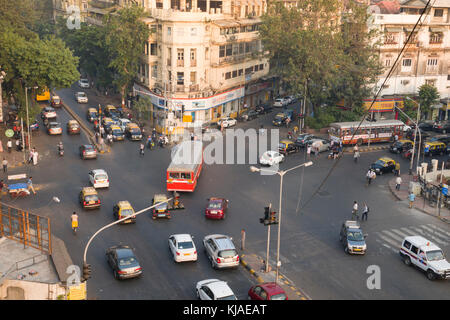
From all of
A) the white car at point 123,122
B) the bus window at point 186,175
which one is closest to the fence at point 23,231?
the bus window at point 186,175

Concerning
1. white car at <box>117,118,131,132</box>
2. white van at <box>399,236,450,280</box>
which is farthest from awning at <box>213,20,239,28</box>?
white van at <box>399,236,450,280</box>

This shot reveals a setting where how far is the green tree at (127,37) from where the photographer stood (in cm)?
7225

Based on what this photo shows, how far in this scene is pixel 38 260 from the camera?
33969 mm

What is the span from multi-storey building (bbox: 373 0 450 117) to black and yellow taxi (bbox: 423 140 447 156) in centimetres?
1658

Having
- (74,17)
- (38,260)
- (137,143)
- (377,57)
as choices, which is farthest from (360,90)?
(74,17)

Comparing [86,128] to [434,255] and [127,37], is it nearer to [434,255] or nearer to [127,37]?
[127,37]

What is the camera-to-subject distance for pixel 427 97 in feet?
257

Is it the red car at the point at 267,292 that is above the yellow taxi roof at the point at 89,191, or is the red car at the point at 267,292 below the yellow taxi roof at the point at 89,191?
below

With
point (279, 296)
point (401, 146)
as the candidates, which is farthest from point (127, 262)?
point (401, 146)

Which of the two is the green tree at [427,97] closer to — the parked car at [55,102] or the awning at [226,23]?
the awning at [226,23]

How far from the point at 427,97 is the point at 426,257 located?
48529mm

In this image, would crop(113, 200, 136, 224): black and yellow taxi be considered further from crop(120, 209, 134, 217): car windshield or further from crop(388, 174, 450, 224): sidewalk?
crop(388, 174, 450, 224): sidewalk

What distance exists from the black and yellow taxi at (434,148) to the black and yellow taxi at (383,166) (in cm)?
838

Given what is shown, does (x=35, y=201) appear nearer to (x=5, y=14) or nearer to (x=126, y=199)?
(x=126, y=199)
